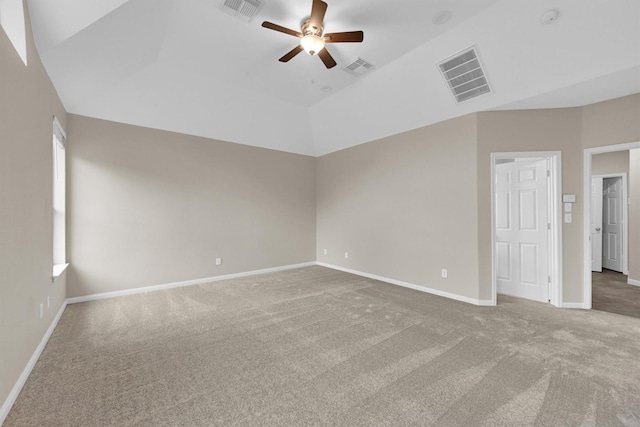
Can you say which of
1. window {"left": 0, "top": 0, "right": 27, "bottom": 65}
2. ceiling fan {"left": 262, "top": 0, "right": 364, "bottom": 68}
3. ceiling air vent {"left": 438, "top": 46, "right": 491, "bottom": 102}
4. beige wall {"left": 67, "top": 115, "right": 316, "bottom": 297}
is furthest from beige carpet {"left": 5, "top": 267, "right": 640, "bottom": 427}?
ceiling fan {"left": 262, "top": 0, "right": 364, "bottom": 68}

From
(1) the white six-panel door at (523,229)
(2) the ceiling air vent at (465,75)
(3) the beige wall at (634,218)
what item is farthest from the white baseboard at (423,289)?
(3) the beige wall at (634,218)

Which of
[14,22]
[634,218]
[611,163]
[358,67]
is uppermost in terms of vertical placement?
[358,67]

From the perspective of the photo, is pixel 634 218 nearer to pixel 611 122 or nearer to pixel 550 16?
pixel 611 122

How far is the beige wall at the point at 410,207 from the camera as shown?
3.84m

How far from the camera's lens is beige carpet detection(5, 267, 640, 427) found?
1.65 meters

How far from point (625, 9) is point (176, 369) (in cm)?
485

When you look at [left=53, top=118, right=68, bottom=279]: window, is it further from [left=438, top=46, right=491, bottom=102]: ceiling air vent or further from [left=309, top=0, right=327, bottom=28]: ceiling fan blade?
[left=438, top=46, right=491, bottom=102]: ceiling air vent

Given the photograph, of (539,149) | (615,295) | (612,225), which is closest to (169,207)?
(539,149)

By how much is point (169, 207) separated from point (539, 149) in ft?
18.3

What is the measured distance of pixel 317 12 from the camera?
2426 millimetres

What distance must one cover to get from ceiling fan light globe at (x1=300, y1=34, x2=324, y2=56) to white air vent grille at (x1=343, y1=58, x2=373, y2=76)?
3.51 ft

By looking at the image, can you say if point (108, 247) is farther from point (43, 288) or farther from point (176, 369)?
point (176, 369)

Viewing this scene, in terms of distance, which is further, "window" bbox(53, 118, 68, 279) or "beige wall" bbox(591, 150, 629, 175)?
"beige wall" bbox(591, 150, 629, 175)

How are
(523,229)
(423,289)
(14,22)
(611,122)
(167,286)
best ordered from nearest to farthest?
(14,22)
(611,122)
(523,229)
(423,289)
(167,286)
